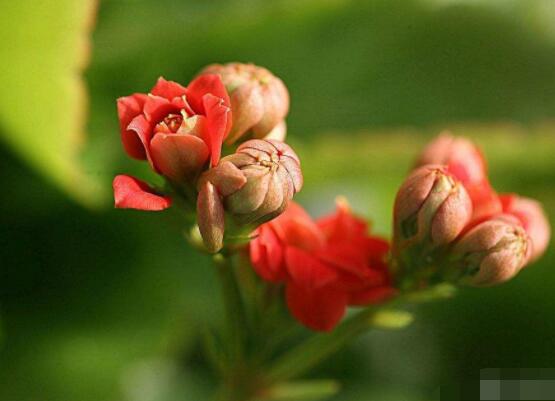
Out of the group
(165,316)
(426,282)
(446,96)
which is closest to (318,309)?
(426,282)

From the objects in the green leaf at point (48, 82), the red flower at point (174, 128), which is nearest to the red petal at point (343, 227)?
the red flower at point (174, 128)

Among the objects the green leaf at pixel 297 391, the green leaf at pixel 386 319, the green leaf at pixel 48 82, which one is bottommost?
the green leaf at pixel 297 391

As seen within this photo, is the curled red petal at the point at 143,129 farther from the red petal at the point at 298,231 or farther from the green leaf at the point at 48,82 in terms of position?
the green leaf at the point at 48,82

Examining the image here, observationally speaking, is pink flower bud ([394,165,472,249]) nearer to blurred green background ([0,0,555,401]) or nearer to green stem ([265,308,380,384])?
green stem ([265,308,380,384])

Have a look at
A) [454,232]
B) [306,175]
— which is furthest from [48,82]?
[454,232]

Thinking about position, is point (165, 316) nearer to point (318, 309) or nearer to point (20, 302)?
point (20, 302)

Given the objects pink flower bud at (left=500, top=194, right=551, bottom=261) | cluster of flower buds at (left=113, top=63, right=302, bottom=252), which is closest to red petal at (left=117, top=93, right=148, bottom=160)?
cluster of flower buds at (left=113, top=63, right=302, bottom=252)

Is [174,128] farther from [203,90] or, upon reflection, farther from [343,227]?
[343,227]
